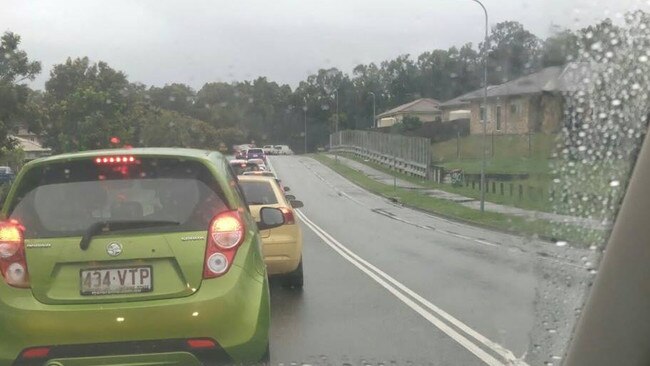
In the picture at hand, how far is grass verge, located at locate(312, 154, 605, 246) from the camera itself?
3520 mm

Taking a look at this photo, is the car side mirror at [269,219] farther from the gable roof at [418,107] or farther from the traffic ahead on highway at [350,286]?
the gable roof at [418,107]

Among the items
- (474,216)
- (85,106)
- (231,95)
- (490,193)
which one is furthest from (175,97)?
(474,216)

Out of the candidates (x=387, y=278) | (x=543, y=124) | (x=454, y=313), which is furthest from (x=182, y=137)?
(x=543, y=124)

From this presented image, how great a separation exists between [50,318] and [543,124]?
2746 millimetres

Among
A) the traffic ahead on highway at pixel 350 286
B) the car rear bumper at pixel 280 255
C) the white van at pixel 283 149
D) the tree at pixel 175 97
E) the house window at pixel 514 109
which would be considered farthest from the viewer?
the white van at pixel 283 149

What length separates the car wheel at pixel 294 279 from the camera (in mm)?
9844

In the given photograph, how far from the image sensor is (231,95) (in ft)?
74.3

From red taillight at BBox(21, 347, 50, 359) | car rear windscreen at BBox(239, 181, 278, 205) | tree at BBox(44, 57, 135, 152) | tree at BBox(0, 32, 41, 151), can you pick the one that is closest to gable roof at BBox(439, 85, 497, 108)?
car rear windscreen at BBox(239, 181, 278, 205)

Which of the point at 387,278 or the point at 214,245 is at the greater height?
the point at 214,245

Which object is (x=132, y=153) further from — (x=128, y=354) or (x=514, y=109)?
(x=514, y=109)

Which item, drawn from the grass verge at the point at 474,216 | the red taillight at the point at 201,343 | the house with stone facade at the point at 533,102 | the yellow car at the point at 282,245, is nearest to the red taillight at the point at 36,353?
the red taillight at the point at 201,343

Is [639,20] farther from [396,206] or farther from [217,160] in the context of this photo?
[396,206]

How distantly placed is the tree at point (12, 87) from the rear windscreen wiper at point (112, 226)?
17.0m

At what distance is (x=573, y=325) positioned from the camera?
3111 millimetres
